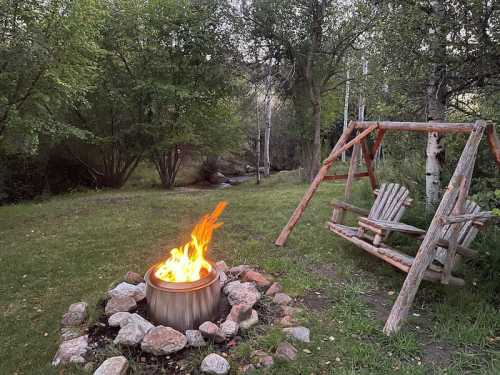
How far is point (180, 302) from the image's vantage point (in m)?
2.57

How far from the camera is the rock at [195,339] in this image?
2.42m

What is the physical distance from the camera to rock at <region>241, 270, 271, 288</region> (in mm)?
3326

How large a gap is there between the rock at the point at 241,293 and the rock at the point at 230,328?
0.28 m

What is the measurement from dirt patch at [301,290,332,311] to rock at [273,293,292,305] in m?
0.15

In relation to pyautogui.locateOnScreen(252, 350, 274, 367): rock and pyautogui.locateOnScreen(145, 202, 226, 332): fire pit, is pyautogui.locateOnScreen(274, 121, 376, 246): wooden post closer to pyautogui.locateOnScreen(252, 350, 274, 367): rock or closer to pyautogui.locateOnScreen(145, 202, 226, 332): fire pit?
pyautogui.locateOnScreen(145, 202, 226, 332): fire pit

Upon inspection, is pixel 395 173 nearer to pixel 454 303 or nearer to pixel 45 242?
pixel 454 303

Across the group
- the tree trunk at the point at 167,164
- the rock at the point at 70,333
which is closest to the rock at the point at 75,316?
the rock at the point at 70,333

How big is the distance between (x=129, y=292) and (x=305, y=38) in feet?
31.5

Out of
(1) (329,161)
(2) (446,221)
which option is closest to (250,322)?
(2) (446,221)

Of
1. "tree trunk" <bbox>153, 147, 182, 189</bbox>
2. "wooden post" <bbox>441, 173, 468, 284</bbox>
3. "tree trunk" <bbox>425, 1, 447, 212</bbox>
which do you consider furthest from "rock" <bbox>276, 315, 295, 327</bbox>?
"tree trunk" <bbox>153, 147, 182, 189</bbox>

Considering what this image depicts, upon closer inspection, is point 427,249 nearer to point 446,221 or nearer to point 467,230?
point 446,221

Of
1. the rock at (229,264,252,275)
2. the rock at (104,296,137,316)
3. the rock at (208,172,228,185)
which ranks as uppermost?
the rock at (229,264,252,275)

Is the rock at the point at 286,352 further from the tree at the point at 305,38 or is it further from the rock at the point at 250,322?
the tree at the point at 305,38

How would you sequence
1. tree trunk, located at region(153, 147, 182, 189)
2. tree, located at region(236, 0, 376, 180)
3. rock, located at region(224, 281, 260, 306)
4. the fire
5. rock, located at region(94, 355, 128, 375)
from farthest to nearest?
tree trunk, located at region(153, 147, 182, 189) < tree, located at region(236, 0, 376, 180) < rock, located at region(224, 281, 260, 306) < the fire < rock, located at region(94, 355, 128, 375)
